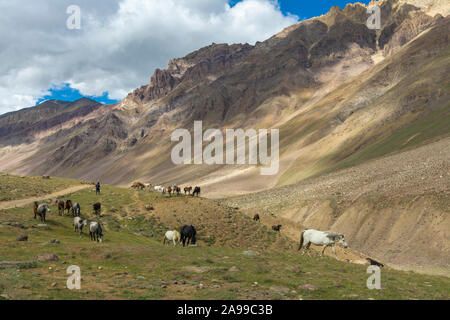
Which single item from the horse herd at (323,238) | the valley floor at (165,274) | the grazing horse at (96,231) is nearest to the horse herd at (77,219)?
the grazing horse at (96,231)

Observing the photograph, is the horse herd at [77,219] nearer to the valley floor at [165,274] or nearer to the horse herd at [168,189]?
the valley floor at [165,274]

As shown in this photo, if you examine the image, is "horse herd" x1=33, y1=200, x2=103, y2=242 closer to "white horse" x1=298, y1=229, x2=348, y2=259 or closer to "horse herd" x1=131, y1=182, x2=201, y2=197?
"horse herd" x1=131, y1=182, x2=201, y2=197

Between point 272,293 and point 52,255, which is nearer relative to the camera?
point 272,293

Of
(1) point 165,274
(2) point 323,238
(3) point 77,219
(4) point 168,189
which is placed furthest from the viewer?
(4) point 168,189

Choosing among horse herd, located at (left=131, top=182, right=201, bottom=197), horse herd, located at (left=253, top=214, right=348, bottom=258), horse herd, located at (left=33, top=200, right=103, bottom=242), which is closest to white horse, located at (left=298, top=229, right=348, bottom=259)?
horse herd, located at (left=253, top=214, right=348, bottom=258)

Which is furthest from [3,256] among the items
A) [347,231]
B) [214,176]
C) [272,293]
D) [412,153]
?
[214,176]

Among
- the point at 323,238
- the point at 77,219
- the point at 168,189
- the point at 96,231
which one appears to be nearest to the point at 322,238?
the point at 323,238

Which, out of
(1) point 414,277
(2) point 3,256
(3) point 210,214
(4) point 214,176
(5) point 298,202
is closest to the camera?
(2) point 3,256

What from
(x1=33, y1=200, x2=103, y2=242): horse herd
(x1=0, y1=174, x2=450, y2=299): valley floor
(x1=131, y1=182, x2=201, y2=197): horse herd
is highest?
(x1=131, y1=182, x2=201, y2=197): horse herd

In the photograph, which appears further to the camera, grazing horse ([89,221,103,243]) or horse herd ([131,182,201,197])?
horse herd ([131,182,201,197])

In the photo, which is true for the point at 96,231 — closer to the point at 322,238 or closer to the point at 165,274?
the point at 165,274

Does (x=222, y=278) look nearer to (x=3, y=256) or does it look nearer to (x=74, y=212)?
(x=3, y=256)
